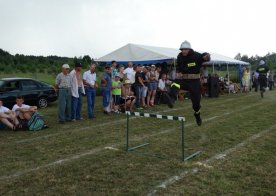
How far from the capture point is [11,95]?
13.9 metres

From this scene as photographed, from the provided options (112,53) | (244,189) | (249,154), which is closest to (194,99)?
(249,154)

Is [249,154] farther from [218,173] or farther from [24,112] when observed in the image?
[24,112]

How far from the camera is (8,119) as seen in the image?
1002 cm

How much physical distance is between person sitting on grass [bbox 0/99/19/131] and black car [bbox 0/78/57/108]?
3.82m

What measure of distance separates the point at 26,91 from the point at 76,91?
4.28 metres

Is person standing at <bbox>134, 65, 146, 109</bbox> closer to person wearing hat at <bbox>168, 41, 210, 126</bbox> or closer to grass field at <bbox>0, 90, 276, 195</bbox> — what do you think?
grass field at <bbox>0, 90, 276, 195</bbox>

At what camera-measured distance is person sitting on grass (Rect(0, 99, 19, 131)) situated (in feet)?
32.3

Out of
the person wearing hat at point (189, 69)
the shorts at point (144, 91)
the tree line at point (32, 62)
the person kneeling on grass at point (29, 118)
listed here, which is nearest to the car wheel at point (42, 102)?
the shorts at point (144, 91)

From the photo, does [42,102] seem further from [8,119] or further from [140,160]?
[140,160]

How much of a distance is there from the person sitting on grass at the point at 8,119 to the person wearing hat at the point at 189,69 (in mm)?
4690

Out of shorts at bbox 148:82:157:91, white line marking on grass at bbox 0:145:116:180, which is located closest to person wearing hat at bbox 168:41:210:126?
white line marking on grass at bbox 0:145:116:180

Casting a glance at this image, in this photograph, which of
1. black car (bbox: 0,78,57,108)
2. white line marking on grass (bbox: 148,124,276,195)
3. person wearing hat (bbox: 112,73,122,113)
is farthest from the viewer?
black car (bbox: 0,78,57,108)

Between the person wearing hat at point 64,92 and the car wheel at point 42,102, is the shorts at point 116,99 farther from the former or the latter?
the car wheel at point 42,102

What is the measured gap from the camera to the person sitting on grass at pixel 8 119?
32.3 feet
